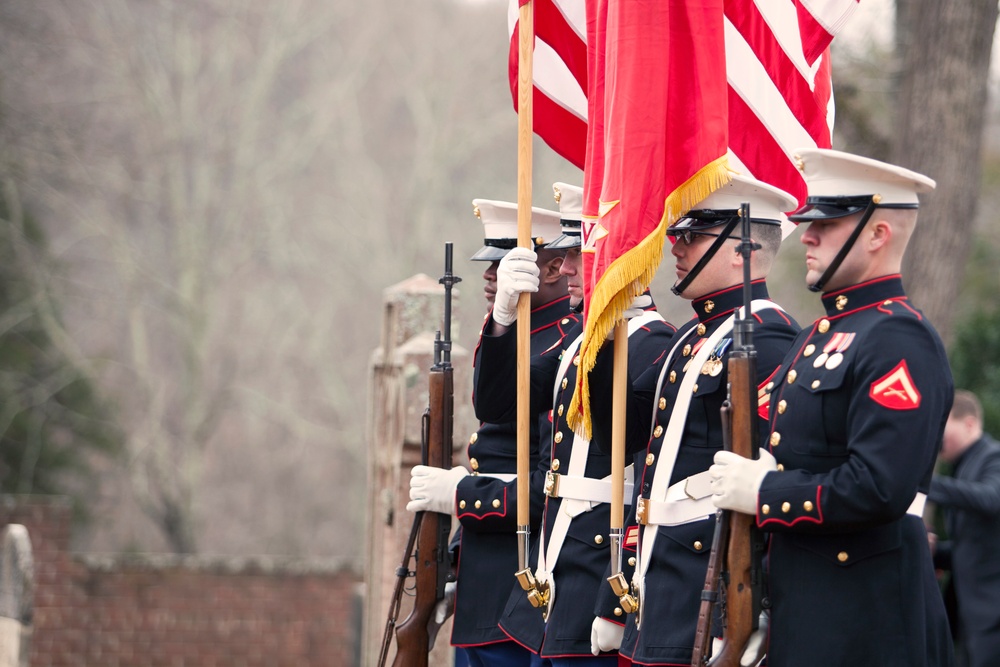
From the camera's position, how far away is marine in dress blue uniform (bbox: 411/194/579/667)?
5.03 metres

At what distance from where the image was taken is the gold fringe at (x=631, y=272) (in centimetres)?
414

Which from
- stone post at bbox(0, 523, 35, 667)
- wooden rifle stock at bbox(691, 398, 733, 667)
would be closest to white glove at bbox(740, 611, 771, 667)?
wooden rifle stock at bbox(691, 398, 733, 667)

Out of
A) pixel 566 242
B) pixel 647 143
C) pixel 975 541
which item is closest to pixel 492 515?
pixel 566 242

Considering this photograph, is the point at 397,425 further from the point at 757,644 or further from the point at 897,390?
the point at 897,390

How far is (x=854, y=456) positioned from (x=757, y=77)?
1.94 metres

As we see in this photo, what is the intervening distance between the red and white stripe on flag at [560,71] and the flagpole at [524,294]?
0.47 meters

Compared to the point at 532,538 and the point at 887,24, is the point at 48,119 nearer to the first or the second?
the point at 887,24

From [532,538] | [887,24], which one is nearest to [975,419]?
[532,538]

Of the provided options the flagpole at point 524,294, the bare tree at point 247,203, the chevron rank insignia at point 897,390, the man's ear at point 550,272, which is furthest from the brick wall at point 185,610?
the chevron rank insignia at point 897,390

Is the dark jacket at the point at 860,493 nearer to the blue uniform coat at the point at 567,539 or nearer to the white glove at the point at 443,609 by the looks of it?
the blue uniform coat at the point at 567,539

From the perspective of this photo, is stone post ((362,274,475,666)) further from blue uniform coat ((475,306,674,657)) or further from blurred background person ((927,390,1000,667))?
blurred background person ((927,390,1000,667))

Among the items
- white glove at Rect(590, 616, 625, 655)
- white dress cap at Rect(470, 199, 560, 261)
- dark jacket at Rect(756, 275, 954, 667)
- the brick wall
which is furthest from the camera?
the brick wall

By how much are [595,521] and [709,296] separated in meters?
0.86

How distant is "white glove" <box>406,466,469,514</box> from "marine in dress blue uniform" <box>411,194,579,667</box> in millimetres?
12
